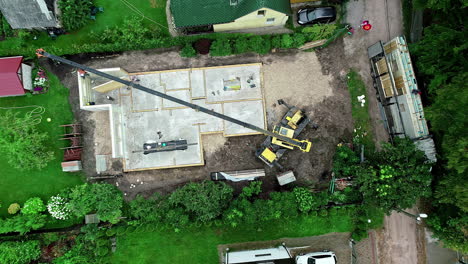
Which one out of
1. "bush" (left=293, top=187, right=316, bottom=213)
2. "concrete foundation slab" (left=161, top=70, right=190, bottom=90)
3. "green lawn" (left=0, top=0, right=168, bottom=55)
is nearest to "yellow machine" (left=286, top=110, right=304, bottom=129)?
"bush" (left=293, top=187, right=316, bottom=213)

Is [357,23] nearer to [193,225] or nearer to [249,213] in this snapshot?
[249,213]

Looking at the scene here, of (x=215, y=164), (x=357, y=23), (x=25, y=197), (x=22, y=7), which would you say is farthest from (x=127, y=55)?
(x=357, y=23)

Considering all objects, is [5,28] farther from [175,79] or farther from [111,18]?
[175,79]

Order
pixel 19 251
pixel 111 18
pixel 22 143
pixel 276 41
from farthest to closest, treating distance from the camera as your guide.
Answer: pixel 111 18 → pixel 276 41 → pixel 19 251 → pixel 22 143

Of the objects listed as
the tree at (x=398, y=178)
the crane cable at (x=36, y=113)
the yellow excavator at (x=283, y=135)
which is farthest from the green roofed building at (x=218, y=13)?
the crane cable at (x=36, y=113)

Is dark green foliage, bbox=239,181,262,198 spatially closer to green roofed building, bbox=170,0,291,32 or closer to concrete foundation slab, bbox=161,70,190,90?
concrete foundation slab, bbox=161,70,190,90

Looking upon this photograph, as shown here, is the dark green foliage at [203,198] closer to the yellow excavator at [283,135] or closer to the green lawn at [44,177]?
the yellow excavator at [283,135]

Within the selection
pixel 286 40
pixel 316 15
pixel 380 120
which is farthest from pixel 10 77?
pixel 380 120
